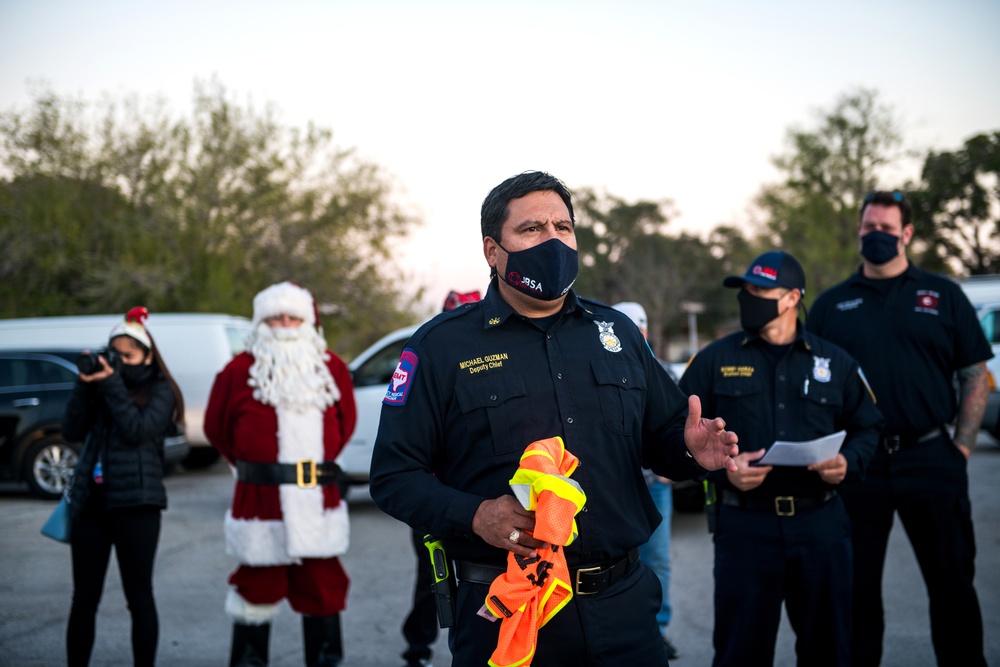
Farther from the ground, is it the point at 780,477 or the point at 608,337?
the point at 608,337

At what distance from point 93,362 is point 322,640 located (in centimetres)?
192

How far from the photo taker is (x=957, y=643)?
407cm

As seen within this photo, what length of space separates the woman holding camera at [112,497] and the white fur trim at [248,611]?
0.44 metres

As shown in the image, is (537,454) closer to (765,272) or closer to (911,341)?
(765,272)

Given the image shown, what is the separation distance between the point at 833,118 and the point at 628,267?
21.1 meters

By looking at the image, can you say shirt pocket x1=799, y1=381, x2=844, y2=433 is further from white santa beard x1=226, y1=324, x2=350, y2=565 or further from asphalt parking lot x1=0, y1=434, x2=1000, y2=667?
white santa beard x1=226, y1=324, x2=350, y2=565

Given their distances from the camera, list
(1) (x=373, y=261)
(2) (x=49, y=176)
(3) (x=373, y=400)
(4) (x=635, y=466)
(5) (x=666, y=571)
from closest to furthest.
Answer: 1. (4) (x=635, y=466)
2. (5) (x=666, y=571)
3. (3) (x=373, y=400)
4. (2) (x=49, y=176)
5. (1) (x=373, y=261)

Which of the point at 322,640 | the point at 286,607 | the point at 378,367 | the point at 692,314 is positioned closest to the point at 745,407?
the point at 322,640

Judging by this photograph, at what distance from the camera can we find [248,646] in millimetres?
4680

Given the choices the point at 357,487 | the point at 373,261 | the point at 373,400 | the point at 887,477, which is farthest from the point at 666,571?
the point at 373,261

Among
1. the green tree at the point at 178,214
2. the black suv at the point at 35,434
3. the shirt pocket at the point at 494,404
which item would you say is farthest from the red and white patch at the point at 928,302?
the green tree at the point at 178,214

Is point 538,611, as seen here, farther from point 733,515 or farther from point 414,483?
point 733,515

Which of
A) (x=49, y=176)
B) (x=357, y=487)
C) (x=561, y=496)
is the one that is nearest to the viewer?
(x=561, y=496)

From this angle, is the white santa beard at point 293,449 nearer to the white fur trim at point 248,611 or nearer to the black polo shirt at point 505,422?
the white fur trim at point 248,611
